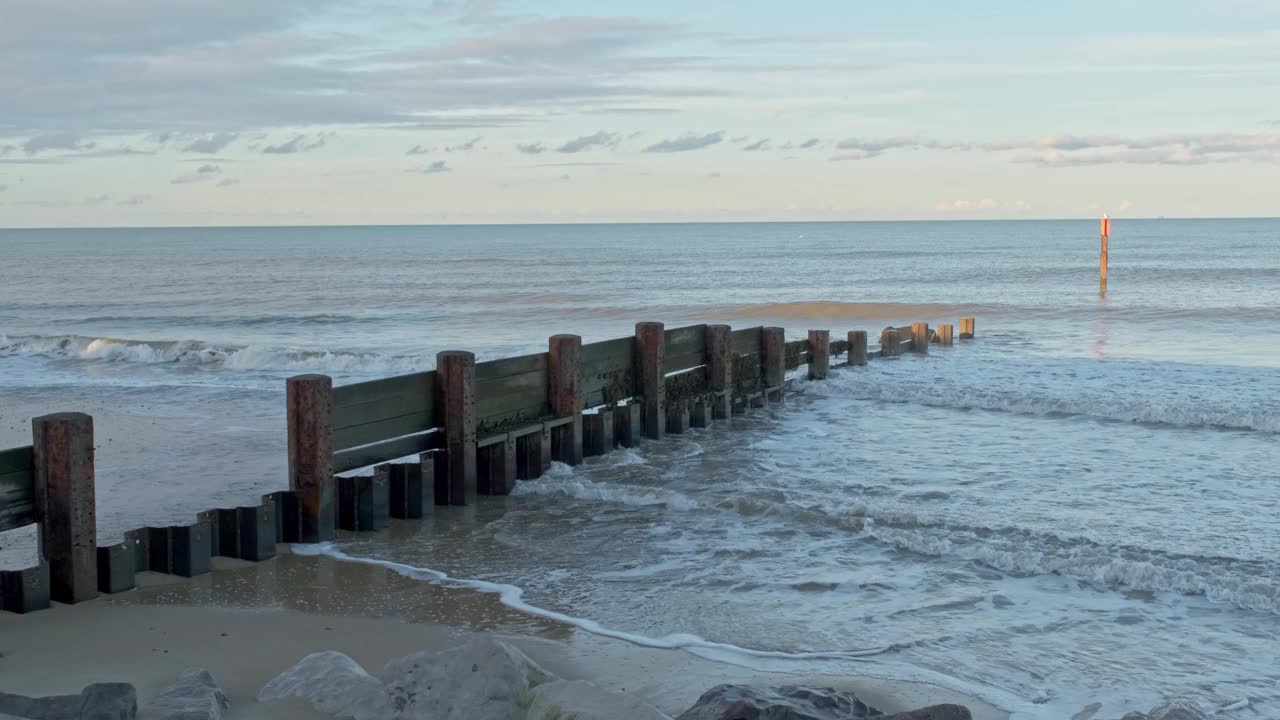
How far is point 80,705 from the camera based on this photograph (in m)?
5.00

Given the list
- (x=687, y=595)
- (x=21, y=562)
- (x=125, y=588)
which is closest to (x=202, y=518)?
(x=125, y=588)

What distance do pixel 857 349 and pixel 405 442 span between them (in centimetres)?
1041

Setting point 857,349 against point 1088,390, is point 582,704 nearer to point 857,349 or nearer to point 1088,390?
point 1088,390

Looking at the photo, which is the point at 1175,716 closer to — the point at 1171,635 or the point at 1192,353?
the point at 1171,635

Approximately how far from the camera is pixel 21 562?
8125 mm

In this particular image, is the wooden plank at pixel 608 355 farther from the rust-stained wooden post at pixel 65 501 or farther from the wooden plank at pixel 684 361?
the rust-stained wooden post at pixel 65 501

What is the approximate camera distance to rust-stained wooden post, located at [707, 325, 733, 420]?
13945 mm

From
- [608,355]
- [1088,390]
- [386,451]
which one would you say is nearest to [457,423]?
[386,451]

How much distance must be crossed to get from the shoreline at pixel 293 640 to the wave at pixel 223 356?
1318 centimetres

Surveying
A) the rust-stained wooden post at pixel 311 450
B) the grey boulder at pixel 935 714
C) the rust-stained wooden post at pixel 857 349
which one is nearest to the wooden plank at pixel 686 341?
the rust-stained wooden post at pixel 857 349

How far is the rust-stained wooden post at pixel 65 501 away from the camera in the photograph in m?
6.98

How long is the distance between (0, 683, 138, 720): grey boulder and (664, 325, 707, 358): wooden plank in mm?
8709

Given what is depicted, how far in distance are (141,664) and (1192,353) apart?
70.9 ft

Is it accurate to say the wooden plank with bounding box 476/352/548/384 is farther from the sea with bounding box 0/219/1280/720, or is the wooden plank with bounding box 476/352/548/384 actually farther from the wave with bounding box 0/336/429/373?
the wave with bounding box 0/336/429/373
